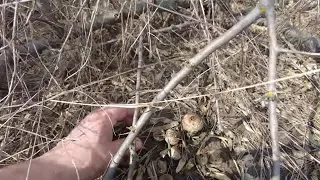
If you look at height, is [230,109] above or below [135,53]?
below

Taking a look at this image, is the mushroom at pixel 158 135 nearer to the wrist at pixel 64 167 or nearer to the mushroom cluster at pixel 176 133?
the mushroom cluster at pixel 176 133

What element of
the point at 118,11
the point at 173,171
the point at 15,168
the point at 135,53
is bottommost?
the point at 173,171

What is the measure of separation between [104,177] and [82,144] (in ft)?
0.58

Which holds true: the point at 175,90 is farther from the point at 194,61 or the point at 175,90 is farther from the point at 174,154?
the point at 194,61

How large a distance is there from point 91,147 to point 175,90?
0.57 metres

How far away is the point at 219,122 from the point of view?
1842 mm

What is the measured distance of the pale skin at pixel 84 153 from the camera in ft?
4.99

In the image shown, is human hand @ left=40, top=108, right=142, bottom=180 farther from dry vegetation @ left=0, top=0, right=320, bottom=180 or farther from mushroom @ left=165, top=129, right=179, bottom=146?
mushroom @ left=165, top=129, right=179, bottom=146

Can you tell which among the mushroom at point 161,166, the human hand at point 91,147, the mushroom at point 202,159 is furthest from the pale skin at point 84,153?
the mushroom at point 202,159

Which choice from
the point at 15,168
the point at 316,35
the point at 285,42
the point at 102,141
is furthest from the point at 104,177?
the point at 316,35

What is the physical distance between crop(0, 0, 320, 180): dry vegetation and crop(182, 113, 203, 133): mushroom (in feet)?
0.10

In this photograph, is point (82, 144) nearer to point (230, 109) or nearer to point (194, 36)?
point (230, 109)

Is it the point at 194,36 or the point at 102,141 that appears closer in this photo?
the point at 102,141

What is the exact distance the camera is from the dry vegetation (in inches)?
68.6
